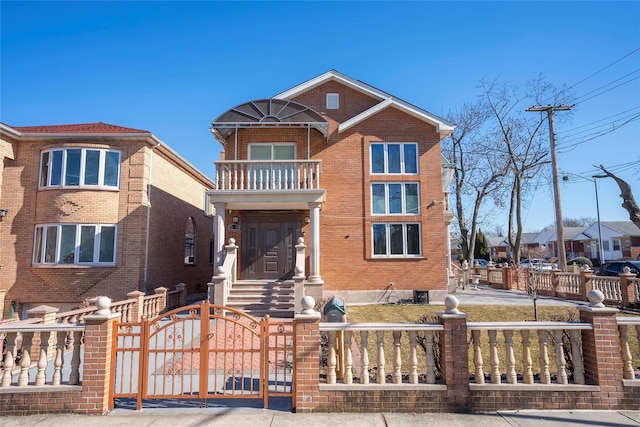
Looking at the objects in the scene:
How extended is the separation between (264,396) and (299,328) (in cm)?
101

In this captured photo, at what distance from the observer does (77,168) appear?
14.1 meters

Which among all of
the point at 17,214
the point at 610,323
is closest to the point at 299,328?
the point at 610,323

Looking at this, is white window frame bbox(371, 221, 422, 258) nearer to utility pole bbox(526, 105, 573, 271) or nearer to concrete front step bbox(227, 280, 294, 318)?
concrete front step bbox(227, 280, 294, 318)

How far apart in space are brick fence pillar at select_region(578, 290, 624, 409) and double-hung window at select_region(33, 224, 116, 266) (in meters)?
14.9

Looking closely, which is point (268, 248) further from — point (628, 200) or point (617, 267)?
point (617, 267)

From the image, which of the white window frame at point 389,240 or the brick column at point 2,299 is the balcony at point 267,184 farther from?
the brick column at point 2,299

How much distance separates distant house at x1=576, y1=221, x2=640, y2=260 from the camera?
48.9 metres

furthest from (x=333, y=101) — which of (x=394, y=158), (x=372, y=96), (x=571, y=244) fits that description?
(x=571, y=244)

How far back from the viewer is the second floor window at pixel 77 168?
14.1 m

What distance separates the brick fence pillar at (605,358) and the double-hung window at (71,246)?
14.9 meters

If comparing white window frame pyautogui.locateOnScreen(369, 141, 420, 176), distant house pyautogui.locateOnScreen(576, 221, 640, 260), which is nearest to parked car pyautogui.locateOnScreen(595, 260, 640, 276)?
white window frame pyautogui.locateOnScreen(369, 141, 420, 176)

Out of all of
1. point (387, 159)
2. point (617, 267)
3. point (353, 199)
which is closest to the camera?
point (353, 199)

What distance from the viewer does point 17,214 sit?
46.2ft

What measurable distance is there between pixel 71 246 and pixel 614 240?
64377mm
